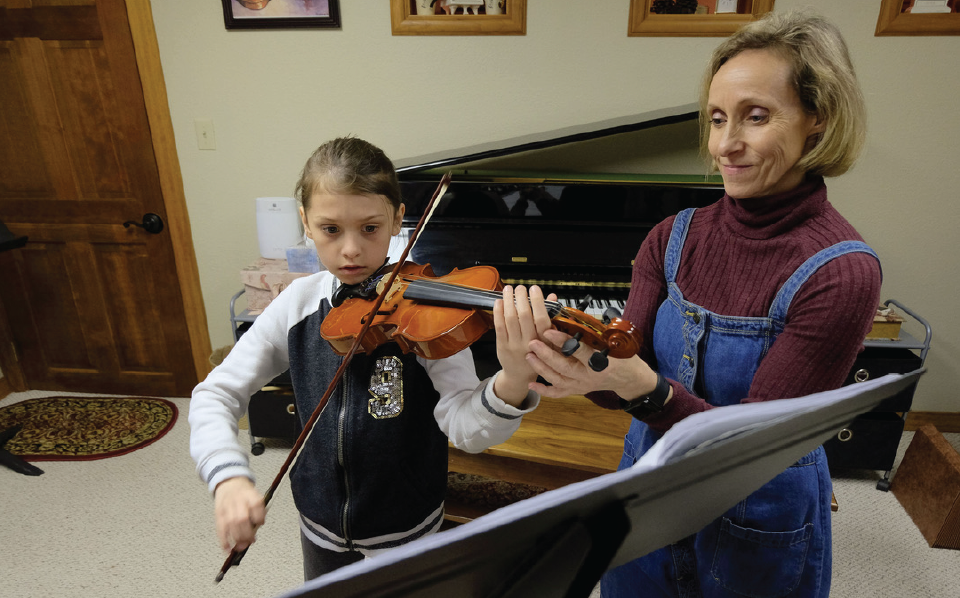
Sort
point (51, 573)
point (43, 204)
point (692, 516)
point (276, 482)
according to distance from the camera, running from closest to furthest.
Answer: point (692, 516), point (276, 482), point (51, 573), point (43, 204)

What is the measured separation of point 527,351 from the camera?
687 millimetres

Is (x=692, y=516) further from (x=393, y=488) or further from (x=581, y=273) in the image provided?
(x=581, y=273)

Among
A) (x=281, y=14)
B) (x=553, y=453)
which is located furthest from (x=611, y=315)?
(x=281, y=14)

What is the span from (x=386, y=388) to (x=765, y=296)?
594mm

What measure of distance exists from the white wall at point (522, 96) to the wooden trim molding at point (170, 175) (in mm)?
42

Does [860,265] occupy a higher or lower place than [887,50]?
lower

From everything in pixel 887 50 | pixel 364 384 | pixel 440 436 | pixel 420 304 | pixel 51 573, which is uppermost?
pixel 887 50

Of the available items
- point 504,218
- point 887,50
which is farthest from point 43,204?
point 887,50

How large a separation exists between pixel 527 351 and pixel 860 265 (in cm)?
44

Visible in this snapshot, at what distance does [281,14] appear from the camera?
7.02ft

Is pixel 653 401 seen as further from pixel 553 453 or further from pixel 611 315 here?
pixel 553 453

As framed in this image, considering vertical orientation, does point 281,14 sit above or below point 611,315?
above

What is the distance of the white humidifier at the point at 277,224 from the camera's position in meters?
2.18

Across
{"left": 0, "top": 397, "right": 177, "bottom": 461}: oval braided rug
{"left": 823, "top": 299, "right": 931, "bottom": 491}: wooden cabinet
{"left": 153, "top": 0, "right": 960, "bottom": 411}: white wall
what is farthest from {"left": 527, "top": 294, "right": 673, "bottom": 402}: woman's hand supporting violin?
{"left": 0, "top": 397, "right": 177, "bottom": 461}: oval braided rug
